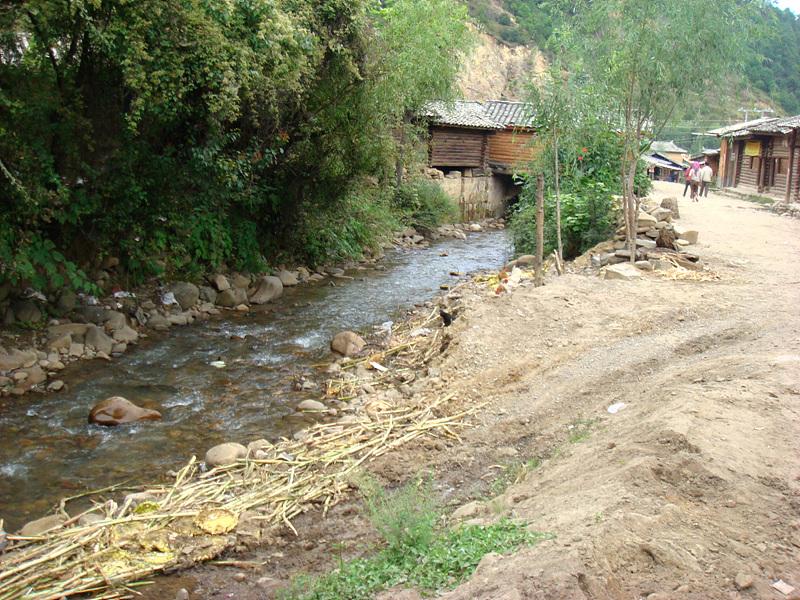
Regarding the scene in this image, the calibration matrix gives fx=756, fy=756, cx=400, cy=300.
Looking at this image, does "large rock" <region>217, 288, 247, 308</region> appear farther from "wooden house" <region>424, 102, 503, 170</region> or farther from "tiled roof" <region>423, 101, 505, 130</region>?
"wooden house" <region>424, 102, 503, 170</region>

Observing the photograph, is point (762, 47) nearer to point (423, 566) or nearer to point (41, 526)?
point (423, 566)

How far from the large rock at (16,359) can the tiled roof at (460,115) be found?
18.2 metres

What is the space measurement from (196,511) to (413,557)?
2.35 m

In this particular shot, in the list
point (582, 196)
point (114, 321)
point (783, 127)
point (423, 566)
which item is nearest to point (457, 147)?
point (783, 127)

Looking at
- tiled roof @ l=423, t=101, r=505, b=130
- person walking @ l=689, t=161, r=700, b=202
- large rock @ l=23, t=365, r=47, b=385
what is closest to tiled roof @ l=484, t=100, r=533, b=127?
tiled roof @ l=423, t=101, r=505, b=130

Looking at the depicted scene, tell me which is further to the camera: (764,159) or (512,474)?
(764,159)

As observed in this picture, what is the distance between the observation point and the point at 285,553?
5.48 meters

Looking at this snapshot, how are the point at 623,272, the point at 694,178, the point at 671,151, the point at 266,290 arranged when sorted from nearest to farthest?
1. the point at 623,272
2. the point at 266,290
3. the point at 694,178
4. the point at 671,151

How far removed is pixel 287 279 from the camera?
49.9ft

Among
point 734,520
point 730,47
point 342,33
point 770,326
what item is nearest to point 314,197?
point 342,33

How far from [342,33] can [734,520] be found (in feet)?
36.2

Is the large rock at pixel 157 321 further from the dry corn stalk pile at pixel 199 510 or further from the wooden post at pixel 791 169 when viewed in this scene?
the wooden post at pixel 791 169

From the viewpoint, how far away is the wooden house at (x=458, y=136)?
27.5m

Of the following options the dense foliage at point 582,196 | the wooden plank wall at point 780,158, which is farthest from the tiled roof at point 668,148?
the dense foliage at point 582,196
